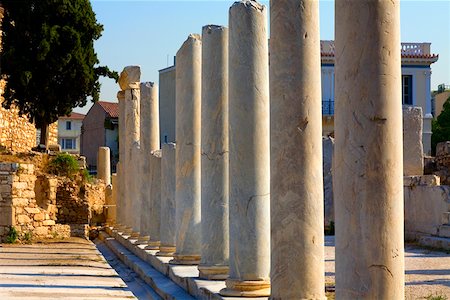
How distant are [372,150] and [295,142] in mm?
1857

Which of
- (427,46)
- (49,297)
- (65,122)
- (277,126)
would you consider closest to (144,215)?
(49,297)

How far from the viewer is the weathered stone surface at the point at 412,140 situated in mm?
21547

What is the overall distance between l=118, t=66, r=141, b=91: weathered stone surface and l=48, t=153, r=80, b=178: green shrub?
658 cm

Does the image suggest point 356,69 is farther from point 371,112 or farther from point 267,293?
point 267,293

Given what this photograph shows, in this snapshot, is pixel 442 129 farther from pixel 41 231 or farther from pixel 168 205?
pixel 168 205

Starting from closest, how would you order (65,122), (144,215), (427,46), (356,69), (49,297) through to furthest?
(356,69) < (49,297) < (144,215) < (427,46) < (65,122)

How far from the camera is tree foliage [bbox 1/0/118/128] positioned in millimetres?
33375

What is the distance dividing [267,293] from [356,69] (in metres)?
Answer: 3.67

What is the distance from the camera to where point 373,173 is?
6520mm

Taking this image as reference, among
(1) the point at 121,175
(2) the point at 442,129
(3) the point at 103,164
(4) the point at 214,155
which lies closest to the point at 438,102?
(2) the point at 442,129

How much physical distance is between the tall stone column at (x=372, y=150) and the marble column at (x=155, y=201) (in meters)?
11.0

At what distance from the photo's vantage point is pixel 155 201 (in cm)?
1800

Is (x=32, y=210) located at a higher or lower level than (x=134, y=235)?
higher

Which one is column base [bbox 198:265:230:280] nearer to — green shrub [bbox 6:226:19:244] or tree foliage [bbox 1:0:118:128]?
green shrub [bbox 6:226:19:244]
